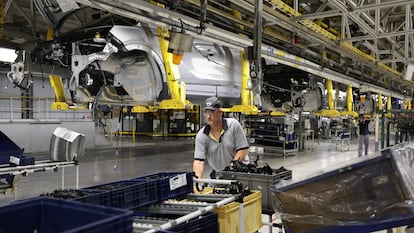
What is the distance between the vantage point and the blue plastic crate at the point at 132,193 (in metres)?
1.96

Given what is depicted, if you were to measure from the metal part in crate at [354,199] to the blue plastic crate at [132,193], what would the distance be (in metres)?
0.85

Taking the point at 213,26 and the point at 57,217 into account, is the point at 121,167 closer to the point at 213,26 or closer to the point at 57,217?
the point at 213,26

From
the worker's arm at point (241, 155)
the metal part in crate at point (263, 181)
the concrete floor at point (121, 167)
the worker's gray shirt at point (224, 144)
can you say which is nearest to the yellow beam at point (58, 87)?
the concrete floor at point (121, 167)

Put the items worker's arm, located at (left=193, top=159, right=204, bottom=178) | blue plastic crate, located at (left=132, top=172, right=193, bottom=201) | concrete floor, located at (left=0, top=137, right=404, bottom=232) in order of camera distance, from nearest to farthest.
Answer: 1. blue plastic crate, located at (left=132, top=172, right=193, bottom=201)
2. worker's arm, located at (left=193, top=159, right=204, bottom=178)
3. concrete floor, located at (left=0, top=137, right=404, bottom=232)

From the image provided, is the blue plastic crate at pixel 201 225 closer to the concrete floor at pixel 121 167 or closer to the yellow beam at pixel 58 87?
the concrete floor at pixel 121 167

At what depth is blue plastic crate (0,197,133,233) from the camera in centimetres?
128

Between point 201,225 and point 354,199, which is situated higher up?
point 354,199

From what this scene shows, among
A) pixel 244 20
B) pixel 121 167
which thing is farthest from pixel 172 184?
pixel 121 167

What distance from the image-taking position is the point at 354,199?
2.11 m

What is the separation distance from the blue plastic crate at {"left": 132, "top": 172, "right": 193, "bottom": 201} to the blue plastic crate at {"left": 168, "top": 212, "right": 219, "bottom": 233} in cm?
31

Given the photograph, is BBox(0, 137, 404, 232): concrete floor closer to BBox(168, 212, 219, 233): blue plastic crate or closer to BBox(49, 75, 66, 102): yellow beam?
BBox(49, 75, 66, 102): yellow beam

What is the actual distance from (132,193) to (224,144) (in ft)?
6.11

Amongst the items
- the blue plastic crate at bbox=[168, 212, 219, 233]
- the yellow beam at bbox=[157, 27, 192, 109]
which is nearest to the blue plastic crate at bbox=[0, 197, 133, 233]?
the blue plastic crate at bbox=[168, 212, 219, 233]

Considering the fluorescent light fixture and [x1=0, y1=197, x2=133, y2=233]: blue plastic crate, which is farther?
the fluorescent light fixture
